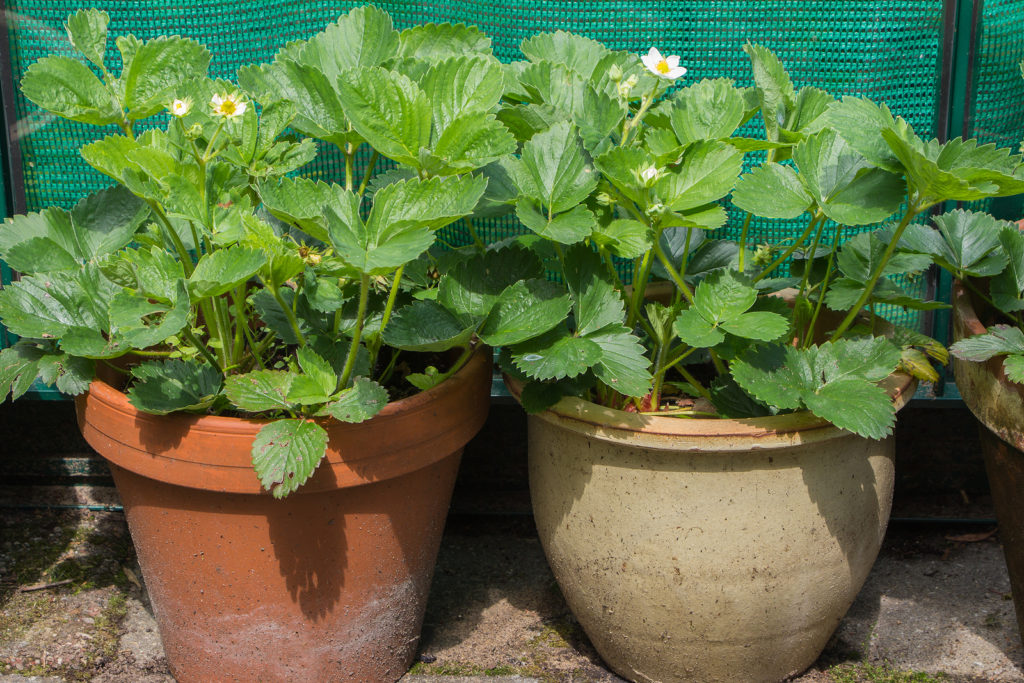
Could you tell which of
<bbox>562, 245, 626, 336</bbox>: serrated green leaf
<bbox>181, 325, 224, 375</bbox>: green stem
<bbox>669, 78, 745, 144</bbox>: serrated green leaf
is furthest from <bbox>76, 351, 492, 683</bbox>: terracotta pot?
<bbox>669, 78, 745, 144</bbox>: serrated green leaf

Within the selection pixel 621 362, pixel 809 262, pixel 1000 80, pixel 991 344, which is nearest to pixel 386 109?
pixel 621 362

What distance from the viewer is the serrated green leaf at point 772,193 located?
1.36 m

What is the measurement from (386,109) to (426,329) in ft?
0.96

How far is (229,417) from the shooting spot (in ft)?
4.58

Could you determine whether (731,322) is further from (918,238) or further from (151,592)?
(151,592)

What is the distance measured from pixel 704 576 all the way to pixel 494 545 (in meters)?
0.66

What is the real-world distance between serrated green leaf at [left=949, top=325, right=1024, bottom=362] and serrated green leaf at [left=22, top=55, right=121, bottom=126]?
1.22 meters

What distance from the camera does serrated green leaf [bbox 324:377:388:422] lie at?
129cm

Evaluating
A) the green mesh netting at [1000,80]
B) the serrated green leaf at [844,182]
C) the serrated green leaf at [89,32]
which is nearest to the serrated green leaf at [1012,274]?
the serrated green leaf at [844,182]

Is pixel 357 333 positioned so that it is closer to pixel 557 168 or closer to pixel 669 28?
pixel 557 168

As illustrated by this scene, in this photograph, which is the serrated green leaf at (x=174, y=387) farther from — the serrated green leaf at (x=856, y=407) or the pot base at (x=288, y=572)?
the serrated green leaf at (x=856, y=407)

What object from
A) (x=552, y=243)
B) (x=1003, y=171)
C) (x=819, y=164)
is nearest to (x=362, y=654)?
(x=552, y=243)

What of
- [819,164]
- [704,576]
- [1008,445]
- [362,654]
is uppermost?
[819,164]

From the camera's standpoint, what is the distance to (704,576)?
146 cm
